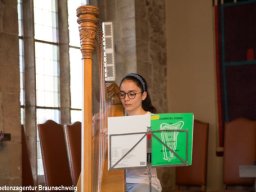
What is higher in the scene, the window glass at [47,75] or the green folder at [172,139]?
the window glass at [47,75]

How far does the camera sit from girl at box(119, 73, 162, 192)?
2625mm

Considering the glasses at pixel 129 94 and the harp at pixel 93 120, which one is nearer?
the harp at pixel 93 120

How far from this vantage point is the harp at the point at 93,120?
90.0 inches

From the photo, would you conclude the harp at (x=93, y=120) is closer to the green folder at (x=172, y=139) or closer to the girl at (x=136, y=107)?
the girl at (x=136, y=107)

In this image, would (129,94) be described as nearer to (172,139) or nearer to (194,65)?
(172,139)

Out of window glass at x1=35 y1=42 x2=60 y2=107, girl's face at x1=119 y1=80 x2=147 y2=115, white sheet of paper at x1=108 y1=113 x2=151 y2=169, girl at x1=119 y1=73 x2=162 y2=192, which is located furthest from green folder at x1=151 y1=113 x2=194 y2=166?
window glass at x1=35 y1=42 x2=60 y2=107

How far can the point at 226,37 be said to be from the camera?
6.53 m

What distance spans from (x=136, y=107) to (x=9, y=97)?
83.4 inches

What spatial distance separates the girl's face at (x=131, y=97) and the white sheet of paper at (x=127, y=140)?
41cm

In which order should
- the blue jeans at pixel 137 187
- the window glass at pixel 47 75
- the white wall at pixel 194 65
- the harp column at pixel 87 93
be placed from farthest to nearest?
the white wall at pixel 194 65 < the window glass at pixel 47 75 < the blue jeans at pixel 137 187 < the harp column at pixel 87 93

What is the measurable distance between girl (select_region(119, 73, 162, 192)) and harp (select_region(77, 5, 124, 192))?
58 millimetres

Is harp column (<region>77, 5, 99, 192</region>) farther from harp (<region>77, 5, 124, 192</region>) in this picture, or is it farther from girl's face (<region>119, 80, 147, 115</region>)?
girl's face (<region>119, 80, 147, 115</region>)

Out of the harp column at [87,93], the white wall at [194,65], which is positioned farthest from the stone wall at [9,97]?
the white wall at [194,65]

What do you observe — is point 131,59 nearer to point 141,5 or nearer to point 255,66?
point 141,5
